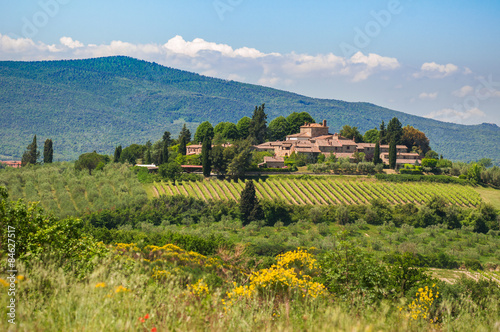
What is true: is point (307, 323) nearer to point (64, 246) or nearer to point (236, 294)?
point (236, 294)

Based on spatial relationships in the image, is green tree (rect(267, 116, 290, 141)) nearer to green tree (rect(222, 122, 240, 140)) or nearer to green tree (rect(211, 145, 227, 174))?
green tree (rect(222, 122, 240, 140))

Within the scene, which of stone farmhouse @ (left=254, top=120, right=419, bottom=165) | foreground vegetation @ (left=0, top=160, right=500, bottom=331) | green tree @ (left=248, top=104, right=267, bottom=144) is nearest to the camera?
foreground vegetation @ (left=0, top=160, right=500, bottom=331)

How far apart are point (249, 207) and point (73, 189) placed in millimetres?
20828

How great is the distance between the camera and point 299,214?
53062 mm

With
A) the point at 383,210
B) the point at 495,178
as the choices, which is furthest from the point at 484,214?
the point at 495,178

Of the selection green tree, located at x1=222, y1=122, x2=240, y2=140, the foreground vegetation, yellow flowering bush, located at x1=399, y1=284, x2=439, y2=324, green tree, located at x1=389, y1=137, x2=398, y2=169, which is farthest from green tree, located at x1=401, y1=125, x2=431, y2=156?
yellow flowering bush, located at x1=399, y1=284, x2=439, y2=324

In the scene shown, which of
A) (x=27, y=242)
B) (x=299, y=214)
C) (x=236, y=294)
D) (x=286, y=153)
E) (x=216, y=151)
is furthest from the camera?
(x=286, y=153)

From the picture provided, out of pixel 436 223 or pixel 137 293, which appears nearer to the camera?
pixel 137 293

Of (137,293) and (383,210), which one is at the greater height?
(137,293)

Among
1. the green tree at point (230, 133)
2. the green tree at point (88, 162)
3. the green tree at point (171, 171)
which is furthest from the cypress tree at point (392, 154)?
the green tree at point (88, 162)

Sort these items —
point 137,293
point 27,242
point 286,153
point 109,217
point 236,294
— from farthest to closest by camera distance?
1. point 286,153
2. point 109,217
3. point 27,242
4. point 236,294
5. point 137,293

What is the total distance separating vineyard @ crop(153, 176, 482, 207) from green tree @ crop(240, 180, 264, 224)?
11.9ft

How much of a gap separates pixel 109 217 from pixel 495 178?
2155 inches

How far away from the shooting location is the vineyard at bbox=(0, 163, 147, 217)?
5072 centimetres
